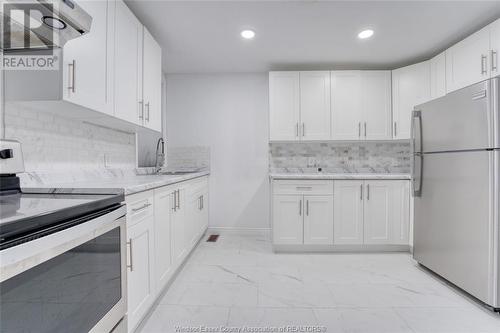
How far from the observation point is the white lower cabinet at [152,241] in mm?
1351

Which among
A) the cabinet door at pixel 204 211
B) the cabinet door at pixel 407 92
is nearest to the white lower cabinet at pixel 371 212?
the cabinet door at pixel 407 92

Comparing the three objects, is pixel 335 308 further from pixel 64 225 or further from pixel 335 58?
pixel 335 58

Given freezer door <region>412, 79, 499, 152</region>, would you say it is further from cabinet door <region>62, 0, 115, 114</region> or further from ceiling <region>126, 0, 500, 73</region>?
cabinet door <region>62, 0, 115, 114</region>

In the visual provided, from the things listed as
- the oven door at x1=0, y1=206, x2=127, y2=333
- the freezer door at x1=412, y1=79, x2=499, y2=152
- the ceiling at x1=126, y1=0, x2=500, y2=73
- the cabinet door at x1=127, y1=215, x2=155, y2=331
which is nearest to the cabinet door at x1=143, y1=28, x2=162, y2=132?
the ceiling at x1=126, y1=0, x2=500, y2=73

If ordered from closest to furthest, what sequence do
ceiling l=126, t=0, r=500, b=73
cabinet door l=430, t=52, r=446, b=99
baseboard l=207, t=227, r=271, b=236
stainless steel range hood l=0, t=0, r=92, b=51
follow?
stainless steel range hood l=0, t=0, r=92, b=51 < ceiling l=126, t=0, r=500, b=73 < cabinet door l=430, t=52, r=446, b=99 < baseboard l=207, t=227, r=271, b=236

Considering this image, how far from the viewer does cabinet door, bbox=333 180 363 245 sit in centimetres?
291

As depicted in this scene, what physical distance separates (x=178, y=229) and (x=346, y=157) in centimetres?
246

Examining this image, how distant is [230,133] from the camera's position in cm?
367

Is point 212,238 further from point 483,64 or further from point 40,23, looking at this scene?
point 483,64

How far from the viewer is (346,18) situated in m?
2.24

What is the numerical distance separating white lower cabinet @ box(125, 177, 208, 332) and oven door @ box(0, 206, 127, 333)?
17 centimetres

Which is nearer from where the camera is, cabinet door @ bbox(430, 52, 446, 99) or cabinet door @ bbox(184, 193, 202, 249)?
cabinet door @ bbox(184, 193, 202, 249)

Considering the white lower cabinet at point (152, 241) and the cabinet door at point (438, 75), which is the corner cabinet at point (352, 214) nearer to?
the cabinet door at point (438, 75)

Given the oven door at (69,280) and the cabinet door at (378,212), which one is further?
the cabinet door at (378,212)
